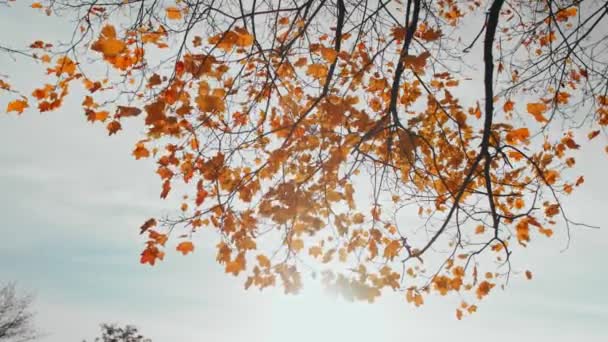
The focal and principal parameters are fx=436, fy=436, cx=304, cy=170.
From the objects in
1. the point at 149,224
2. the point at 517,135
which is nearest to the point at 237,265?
the point at 149,224

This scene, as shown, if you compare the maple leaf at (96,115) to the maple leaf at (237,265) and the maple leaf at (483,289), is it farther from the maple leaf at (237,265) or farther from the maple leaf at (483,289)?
the maple leaf at (483,289)

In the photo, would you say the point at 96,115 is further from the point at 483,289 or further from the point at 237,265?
the point at 483,289

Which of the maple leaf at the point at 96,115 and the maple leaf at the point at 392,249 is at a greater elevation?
the maple leaf at the point at 96,115

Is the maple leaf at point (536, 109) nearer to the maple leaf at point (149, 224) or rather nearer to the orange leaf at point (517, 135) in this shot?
the orange leaf at point (517, 135)

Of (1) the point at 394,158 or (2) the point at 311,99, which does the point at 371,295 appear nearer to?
(1) the point at 394,158

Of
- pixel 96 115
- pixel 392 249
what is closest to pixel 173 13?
pixel 96 115

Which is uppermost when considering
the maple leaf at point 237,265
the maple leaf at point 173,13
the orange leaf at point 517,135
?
the maple leaf at point 173,13

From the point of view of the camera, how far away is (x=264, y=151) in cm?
447

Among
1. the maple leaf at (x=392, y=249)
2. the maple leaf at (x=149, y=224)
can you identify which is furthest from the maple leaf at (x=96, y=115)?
the maple leaf at (x=392, y=249)

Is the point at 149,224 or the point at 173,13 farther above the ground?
the point at 173,13

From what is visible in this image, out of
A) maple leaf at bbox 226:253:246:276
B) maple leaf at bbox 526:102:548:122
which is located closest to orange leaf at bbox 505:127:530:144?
maple leaf at bbox 526:102:548:122

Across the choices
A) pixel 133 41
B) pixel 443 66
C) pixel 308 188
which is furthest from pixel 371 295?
pixel 133 41

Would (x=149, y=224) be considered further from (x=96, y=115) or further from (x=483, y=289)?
(x=483, y=289)

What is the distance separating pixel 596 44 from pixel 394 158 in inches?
91.9
